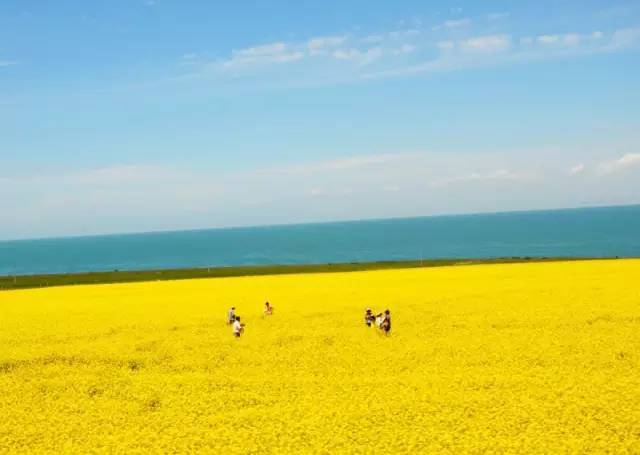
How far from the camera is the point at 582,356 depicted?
24922 millimetres

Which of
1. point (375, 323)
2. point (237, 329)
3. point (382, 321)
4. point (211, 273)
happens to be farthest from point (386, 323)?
point (211, 273)

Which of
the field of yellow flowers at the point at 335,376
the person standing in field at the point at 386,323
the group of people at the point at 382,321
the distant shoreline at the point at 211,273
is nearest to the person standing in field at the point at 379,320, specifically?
the group of people at the point at 382,321

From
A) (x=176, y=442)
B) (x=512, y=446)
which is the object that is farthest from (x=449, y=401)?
(x=176, y=442)

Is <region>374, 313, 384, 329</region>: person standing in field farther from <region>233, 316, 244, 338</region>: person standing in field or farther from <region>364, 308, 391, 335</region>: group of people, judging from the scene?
<region>233, 316, 244, 338</region>: person standing in field

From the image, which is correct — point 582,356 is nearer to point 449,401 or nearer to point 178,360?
point 449,401

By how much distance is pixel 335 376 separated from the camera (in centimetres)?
2391

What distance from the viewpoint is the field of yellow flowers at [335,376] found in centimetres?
1756

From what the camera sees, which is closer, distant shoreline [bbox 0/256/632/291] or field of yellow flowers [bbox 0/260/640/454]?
field of yellow flowers [bbox 0/260/640/454]

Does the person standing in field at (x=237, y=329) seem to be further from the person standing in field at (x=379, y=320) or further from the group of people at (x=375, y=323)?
the person standing in field at (x=379, y=320)

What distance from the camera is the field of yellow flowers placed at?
57.6 feet

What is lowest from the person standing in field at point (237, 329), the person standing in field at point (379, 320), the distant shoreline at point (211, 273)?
the person standing in field at point (237, 329)

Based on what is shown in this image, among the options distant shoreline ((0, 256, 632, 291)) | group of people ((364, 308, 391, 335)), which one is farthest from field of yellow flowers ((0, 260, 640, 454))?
distant shoreline ((0, 256, 632, 291))

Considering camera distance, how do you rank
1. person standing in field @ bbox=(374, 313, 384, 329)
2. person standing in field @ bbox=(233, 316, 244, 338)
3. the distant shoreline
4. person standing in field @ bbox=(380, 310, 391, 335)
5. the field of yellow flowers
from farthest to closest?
1. the distant shoreline
2. person standing in field @ bbox=(233, 316, 244, 338)
3. person standing in field @ bbox=(374, 313, 384, 329)
4. person standing in field @ bbox=(380, 310, 391, 335)
5. the field of yellow flowers

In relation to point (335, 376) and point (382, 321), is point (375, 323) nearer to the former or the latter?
point (382, 321)
